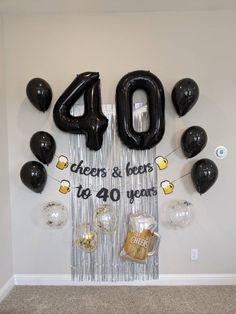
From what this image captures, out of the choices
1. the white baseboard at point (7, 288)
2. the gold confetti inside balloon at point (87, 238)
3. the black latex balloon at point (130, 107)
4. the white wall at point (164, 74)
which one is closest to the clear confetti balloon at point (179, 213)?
the white wall at point (164, 74)

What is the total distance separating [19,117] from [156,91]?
1.25 m

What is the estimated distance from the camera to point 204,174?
8.57ft

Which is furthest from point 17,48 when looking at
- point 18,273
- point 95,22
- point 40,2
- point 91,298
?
point 91,298

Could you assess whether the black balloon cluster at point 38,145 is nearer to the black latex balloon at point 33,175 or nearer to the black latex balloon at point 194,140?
the black latex balloon at point 33,175

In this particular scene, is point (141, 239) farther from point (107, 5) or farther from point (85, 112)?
point (107, 5)

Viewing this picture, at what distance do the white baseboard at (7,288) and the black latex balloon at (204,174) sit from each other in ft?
6.10

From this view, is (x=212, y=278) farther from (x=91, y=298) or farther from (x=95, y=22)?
(x=95, y=22)

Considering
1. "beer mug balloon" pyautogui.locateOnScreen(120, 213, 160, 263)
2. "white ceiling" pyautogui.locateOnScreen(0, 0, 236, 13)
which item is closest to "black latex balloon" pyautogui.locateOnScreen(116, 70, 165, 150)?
"white ceiling" pyautogui.locateOnScreen(0, 0, 236, 13)

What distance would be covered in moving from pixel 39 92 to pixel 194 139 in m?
1.34

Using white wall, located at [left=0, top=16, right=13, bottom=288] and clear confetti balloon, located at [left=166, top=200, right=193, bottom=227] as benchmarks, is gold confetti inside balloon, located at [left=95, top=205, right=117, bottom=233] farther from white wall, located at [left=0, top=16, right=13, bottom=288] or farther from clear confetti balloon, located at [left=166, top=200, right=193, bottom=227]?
white wall, located at [left=0, top=16, right=13, bottom=288]

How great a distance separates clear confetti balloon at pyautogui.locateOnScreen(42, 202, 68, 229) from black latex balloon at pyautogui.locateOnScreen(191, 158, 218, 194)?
1.16 metres

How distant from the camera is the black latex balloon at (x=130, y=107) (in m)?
2.66

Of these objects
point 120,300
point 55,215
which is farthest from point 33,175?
point 120,300

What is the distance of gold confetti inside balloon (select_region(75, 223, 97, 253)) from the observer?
9.41 ft
